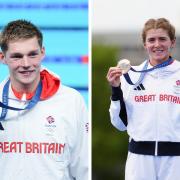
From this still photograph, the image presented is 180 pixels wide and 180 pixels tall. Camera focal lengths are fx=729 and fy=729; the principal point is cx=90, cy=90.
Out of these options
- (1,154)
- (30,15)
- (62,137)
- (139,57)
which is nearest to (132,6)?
(139,57)

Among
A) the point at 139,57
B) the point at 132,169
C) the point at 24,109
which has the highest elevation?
the point at 139,57

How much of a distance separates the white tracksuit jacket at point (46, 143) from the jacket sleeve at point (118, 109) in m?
0.16

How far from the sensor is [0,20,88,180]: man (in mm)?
3889

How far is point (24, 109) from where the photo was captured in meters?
3.91

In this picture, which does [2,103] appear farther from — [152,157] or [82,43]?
[152,157]

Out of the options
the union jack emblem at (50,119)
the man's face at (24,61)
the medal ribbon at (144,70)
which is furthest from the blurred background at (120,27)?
the man's face at (24,61)

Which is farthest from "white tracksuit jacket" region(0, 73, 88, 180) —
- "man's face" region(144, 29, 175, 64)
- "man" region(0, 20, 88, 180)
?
"man's face" region(144, 29, 175, 64)

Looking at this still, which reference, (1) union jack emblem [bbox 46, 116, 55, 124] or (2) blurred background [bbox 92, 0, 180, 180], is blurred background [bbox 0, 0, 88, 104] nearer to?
(2) blurred background [bbox 92, 0, 180, 180]

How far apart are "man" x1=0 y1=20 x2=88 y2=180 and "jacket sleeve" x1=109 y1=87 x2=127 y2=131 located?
162mm

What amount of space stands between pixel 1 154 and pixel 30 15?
0.77 meters

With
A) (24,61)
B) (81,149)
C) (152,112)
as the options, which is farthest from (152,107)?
(24,61)

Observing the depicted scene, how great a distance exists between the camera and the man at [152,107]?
376 centimetres

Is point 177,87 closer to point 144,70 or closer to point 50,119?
point 144,70

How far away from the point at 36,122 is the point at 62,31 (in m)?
0.51
